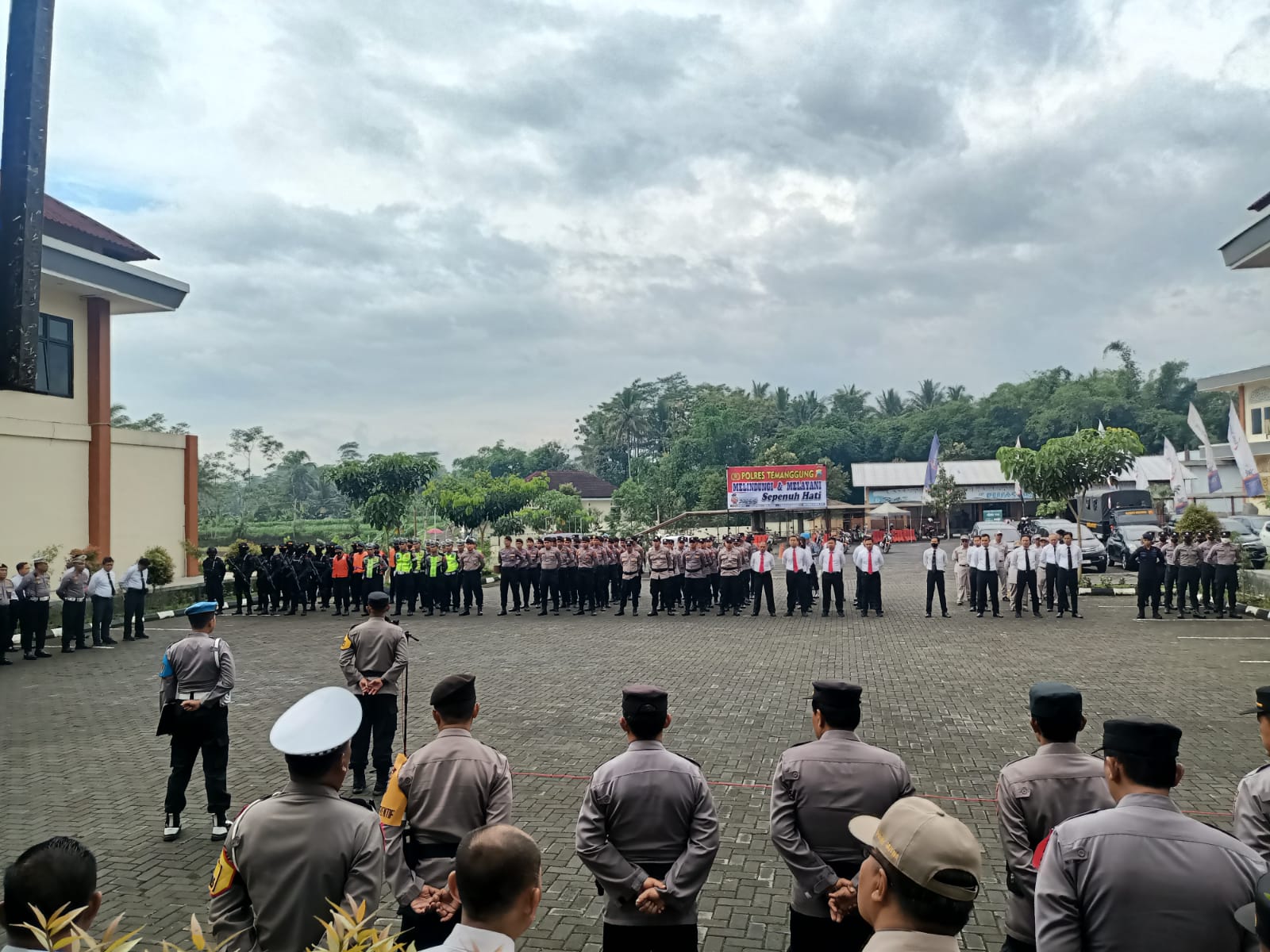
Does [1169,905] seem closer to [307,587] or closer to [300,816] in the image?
[300,816]

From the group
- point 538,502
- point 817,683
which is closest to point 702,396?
point 538,502

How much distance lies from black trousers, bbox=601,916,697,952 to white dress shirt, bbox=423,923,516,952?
128cm

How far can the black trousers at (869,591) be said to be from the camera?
17.7 metres

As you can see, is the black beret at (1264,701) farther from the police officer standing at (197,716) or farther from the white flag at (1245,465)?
the white flag at (1245,465)

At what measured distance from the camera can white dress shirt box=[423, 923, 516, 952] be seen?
2137mm

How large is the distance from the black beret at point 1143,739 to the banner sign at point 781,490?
86.6 feet

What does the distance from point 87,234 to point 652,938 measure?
26.8 metres

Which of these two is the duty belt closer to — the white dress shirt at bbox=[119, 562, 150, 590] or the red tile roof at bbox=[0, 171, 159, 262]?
the white dress shirt at bbox=[119, 562, 150, 590]

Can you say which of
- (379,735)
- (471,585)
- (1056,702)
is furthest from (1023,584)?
(1056,702)

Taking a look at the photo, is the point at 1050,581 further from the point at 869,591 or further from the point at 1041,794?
the point at 1041,794

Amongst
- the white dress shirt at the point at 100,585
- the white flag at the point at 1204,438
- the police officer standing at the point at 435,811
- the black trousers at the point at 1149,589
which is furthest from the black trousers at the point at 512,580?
the white flag at the point at 1204,438

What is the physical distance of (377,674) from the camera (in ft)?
22.0

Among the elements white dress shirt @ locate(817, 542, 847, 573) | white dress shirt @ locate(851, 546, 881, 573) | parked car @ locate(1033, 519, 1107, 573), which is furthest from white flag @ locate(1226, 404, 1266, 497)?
white dress shirt @ locate(817, 542, 847, 573)

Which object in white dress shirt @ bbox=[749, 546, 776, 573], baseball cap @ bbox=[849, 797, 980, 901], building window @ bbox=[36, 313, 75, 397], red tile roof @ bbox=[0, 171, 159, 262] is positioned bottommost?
white dress shirt @ bbox=[749, 546, 776, 573]
